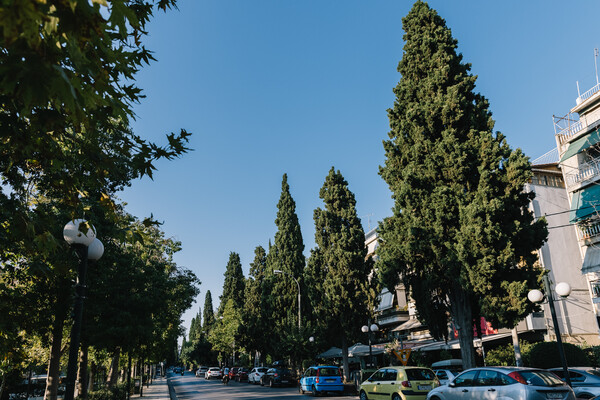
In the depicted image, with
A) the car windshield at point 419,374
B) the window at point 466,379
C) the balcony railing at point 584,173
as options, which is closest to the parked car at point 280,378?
the car windshield at point 419,374

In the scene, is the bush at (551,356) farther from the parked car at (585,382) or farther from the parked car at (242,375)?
the parked car at (242,375)

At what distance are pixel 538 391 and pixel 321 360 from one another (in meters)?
29.6

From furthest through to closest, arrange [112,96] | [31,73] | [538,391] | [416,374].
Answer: [416,374] < [538,391] < [112,96] < [31,73]

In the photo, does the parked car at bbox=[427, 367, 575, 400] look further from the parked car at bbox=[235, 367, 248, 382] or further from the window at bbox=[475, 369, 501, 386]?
the parked car at bbox=[235, 367, 248, 382]

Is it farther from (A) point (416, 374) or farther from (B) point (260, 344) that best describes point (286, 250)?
(A) point (416, 374)

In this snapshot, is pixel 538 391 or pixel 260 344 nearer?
pixel 538 391

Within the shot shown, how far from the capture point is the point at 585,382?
11781mm

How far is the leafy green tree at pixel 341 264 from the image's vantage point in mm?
26719

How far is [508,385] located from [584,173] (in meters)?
23.0

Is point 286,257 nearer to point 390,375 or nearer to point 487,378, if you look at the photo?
point 390,375

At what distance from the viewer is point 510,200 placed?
15.3 meters

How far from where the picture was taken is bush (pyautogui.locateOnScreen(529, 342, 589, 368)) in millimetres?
18219

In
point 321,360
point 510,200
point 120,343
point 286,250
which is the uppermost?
point 286,250

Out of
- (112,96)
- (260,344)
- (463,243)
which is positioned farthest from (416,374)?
(260,344)
